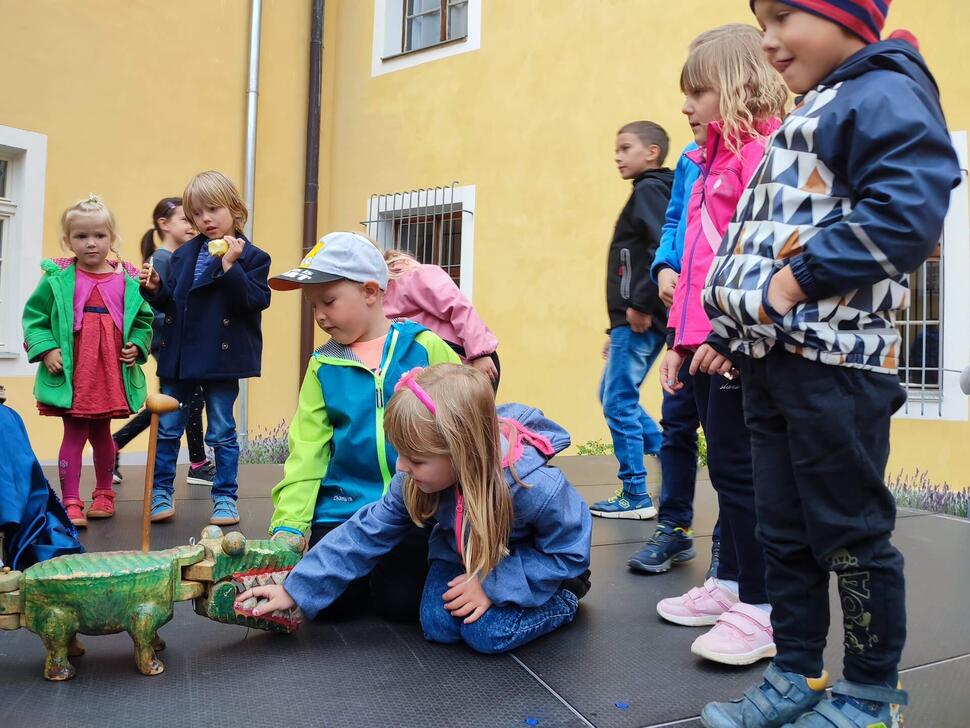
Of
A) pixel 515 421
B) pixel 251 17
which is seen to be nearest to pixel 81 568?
Answer: pixel 515 421

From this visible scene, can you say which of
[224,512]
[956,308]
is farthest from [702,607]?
[956,308]

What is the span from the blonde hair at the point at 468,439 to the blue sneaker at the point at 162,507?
207cm

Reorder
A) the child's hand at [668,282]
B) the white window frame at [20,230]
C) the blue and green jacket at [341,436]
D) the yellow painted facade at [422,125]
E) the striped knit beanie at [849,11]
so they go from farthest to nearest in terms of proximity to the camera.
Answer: the yellow painted facade at [422,125] → the white window frame at [20,230] → the child's hand at [668,282] → the blue and green jacket at [341,436] → the striped knit beanie at [849,11]

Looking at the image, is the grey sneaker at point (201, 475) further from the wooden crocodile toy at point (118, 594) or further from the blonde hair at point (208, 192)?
the wooden crocodile toy at point (118, 594)

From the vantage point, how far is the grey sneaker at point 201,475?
16.0 ft

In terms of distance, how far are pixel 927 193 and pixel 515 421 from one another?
1.17m

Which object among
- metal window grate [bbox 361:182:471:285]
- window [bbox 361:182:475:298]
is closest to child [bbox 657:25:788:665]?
window [bbox 361:182:475:298]

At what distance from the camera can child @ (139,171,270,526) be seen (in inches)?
147

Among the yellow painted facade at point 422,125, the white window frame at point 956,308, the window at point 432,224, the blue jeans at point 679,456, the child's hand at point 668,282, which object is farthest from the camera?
the window at point 432,224

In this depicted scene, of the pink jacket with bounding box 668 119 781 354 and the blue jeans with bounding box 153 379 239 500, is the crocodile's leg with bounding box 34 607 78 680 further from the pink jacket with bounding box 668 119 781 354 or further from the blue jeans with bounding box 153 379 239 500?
the blue jeans with bounding box 153 379 239 500

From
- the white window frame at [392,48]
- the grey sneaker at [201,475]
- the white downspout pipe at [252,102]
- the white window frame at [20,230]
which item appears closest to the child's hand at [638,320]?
the grey sneaker at [201,475]

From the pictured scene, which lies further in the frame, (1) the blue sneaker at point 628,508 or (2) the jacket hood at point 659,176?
(1) the blue sneaker at point 628,508

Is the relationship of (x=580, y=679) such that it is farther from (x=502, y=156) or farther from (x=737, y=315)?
(x=502, y=156)

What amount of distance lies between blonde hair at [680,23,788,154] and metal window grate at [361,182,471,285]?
6.36 metres
